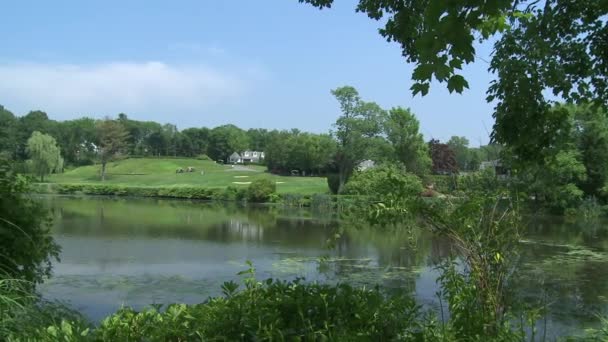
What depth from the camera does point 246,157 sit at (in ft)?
375

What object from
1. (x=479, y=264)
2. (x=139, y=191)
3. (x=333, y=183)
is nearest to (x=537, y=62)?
(x=479, y=264)

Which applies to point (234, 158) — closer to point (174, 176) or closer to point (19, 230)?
point (174, 176)

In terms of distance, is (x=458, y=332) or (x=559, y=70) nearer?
(x=458, y=332)

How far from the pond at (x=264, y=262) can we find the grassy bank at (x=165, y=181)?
1122 centimetres

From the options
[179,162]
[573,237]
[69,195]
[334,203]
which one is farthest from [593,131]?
[179,162]

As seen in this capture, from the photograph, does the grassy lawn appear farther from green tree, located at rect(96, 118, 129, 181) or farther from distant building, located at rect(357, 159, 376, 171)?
distant building, located at rect(357, 159, 376, 171)

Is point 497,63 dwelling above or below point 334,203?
above

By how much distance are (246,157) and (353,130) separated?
63.9 metres

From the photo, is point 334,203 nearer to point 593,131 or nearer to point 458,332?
point 593,131

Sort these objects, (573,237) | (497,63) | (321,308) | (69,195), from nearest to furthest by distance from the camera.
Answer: (321,308), (497,63), (573,237), (69,195)

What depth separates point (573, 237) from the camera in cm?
2459

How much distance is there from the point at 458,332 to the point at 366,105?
169ft

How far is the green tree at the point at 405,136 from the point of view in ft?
171

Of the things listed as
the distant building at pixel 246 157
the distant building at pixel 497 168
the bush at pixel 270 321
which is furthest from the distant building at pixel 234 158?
the bush at pixel 270 321
